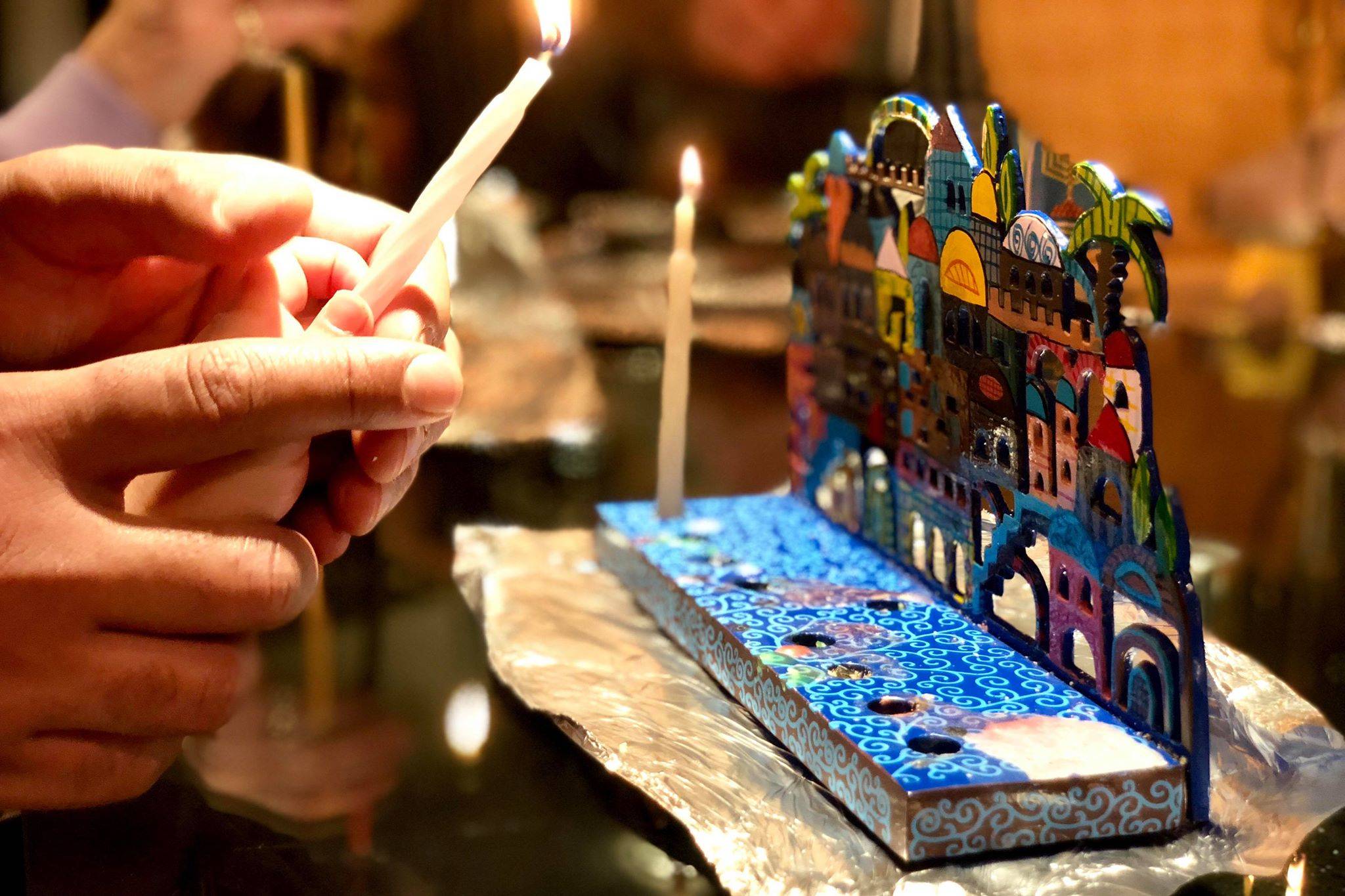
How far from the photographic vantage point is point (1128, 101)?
185 cm

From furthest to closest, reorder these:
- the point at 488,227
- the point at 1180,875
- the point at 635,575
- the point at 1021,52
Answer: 1. the point at 488,227
2. the point at 1021,52
3. the point at 635,575
4. the point at 1180,875

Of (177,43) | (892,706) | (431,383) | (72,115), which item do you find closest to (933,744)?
(892,706)

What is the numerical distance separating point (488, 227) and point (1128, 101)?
88 centimetres

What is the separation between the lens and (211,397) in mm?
465

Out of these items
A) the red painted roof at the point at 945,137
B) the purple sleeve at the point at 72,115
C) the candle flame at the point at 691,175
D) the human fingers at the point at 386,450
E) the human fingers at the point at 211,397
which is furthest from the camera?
the purple sleeve at the point at 72,115

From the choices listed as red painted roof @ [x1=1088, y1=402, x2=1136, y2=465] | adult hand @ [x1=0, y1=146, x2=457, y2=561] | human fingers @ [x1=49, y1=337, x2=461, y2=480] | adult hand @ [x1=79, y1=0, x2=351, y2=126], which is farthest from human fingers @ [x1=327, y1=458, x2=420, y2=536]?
adult hand @ [x1=79, y1=0, x2=351, y2=126]

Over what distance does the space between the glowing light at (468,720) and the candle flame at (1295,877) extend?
0.35 m

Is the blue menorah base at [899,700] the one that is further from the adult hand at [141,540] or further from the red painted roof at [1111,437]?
the adult hand at [141,540]

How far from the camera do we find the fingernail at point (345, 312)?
52cm

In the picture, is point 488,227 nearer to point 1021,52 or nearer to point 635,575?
point 1021,52

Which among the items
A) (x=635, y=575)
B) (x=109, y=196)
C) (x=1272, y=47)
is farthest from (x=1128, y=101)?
(x=109, y=196)

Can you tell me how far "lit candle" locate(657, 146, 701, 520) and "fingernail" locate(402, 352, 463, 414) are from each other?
363 mm

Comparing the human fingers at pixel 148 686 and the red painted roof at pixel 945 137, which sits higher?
the red painted roof at pixel 945 137

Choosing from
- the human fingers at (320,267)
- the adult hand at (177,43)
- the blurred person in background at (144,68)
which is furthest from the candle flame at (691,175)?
the adult hand at (177,43)
